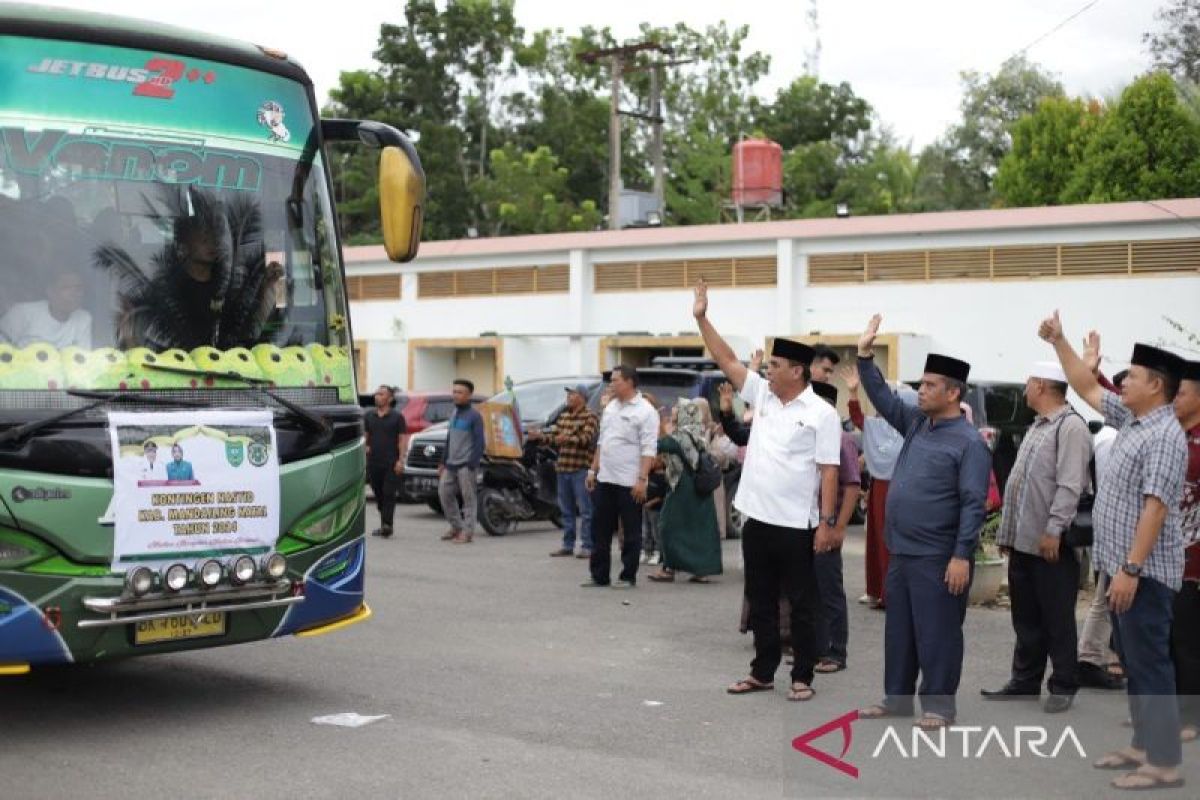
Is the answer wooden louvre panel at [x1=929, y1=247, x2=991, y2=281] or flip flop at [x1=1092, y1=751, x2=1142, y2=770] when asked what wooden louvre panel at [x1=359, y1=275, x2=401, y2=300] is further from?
flip flop at [x1=1092, y1=751, x2=1142, y2=770]

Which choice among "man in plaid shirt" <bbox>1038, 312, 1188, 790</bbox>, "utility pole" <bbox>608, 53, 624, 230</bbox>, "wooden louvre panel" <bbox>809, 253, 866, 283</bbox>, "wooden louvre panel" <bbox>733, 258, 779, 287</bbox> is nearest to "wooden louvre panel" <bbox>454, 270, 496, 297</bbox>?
"utility pole" <bbox>608, 53, 624, 230</bbox>

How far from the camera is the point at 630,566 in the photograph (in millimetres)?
14258

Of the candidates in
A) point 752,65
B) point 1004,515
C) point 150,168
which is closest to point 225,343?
point 150,168

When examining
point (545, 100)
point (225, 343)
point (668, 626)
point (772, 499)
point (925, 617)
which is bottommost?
point (668, 626)

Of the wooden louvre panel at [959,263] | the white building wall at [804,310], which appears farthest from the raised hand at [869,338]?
the wooden louvre panel at [959,263]

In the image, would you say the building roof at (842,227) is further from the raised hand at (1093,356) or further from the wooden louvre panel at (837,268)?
the raised hand at (1093,356)

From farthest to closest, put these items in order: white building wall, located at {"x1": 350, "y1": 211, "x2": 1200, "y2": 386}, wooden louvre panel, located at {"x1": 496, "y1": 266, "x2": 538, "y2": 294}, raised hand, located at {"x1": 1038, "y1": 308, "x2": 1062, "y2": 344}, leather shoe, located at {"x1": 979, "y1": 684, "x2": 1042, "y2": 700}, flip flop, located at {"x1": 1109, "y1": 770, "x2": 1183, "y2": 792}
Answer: wooden louvre panel, located at {"x1": 496, "y1": 266, "x2": 538, "y2": 294} → white building wall, located at {"x1": 350, "y1": 211, "x2": 1200, "y2": 386} → leather shoe, located at {"x1": 979, "y1": 684, "x2": 1042, "y2": 700} → raised hand, located at {"x1": 1038, "y1": 308, "x2": 1062, "y2": 344} → flip flop, located at {"x1": 1109, "y1": 770, "x2": 1183, "y2": 792}

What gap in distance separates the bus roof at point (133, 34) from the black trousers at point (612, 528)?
623 cm

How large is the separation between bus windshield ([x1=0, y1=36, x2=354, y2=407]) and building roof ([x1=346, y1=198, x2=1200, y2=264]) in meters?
21.7

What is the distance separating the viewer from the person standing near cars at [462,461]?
59.2ft

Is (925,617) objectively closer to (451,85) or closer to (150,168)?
(150,168)

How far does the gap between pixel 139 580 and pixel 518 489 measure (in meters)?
11.7

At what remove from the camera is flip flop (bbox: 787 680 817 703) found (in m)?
8.98

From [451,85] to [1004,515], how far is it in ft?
178
